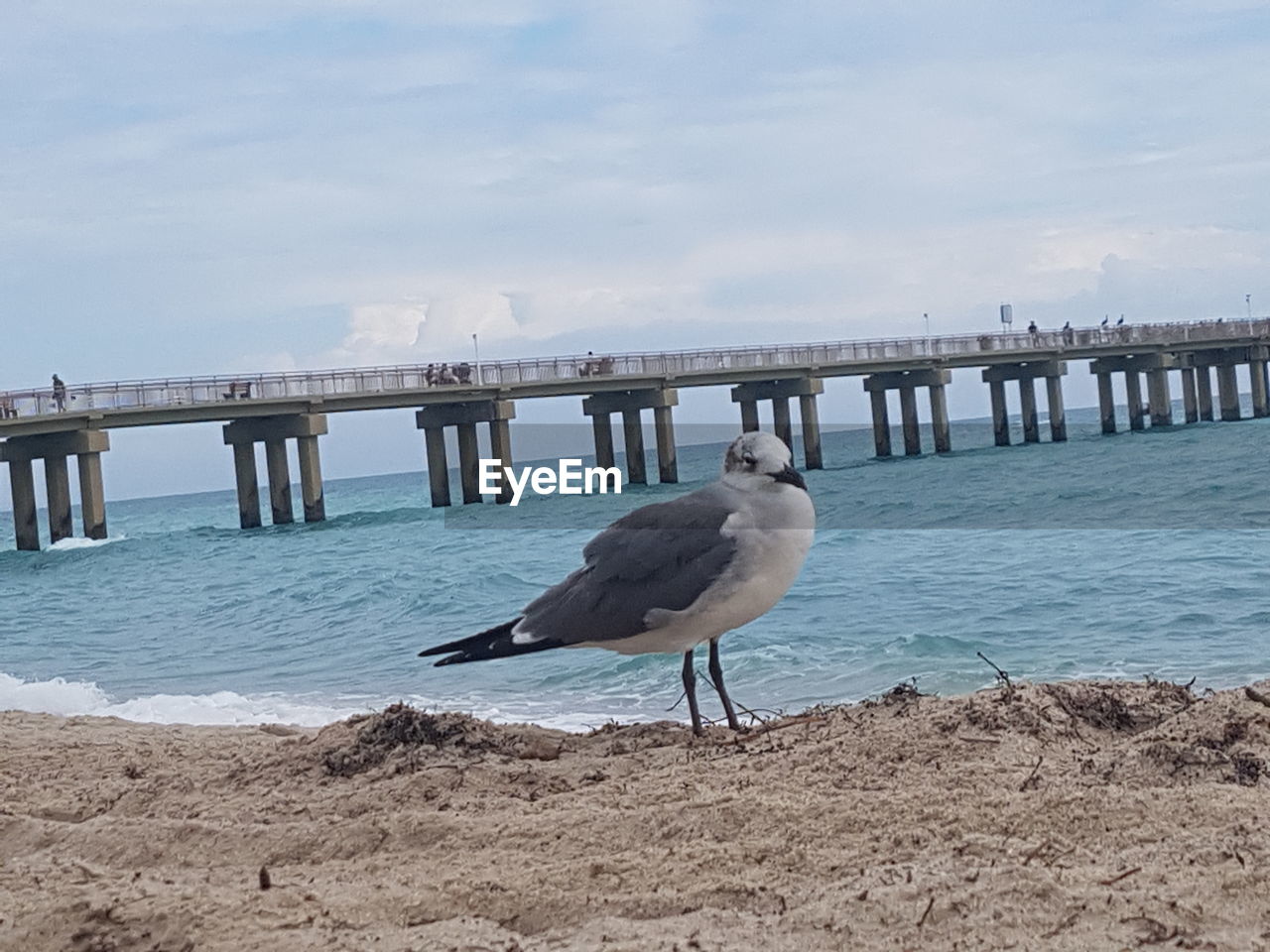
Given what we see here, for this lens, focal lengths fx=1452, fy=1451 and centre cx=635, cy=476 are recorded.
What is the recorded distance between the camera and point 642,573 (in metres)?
5.42

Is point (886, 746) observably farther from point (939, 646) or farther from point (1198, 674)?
point (939, 646)

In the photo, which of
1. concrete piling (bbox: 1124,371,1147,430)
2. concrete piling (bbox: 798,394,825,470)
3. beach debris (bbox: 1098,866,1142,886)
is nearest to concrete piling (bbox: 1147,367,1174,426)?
concrete piling (bbox: 1124,371,1147,430)

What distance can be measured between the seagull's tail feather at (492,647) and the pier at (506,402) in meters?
32.0

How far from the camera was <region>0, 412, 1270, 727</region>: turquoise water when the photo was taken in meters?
11.2

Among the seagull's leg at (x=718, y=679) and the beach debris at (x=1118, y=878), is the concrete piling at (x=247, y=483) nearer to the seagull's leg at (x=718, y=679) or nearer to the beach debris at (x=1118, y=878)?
the seagull's leg at (x=718, y=679)

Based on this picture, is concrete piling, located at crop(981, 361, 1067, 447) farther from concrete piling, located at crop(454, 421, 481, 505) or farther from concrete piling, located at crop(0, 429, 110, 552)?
concrete piling, located at crop(0, 429, 110, 552)

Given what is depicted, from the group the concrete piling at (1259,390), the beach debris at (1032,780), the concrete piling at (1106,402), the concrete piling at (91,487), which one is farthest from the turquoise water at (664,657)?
the concrete piling at (1259,390)

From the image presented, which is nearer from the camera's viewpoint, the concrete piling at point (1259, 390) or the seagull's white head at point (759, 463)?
the seagull's white head at point (759, 463)

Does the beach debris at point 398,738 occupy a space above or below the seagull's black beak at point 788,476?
below

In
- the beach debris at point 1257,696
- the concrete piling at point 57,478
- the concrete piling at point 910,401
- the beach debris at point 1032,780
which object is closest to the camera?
the beach debris at point 1032,780

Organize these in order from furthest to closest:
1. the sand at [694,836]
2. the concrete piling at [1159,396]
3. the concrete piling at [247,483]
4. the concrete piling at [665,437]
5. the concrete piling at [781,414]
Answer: the concrete piling at [1159,396] < the concrete piling at [781,414] < the concrete piling at [665,437] < the concrete piling at [247,483] < the sand at [694,836]

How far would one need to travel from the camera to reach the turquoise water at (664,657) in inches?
439

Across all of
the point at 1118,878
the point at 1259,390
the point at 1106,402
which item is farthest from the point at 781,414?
the point at 1118,878

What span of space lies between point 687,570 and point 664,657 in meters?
6.87
